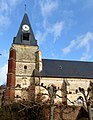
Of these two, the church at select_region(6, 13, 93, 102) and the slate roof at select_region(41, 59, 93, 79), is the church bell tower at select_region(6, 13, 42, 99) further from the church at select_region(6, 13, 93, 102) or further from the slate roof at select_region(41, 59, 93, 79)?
the slate roof at select_region(41, 59, 93, 79)

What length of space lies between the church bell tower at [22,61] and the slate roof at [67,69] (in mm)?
2030

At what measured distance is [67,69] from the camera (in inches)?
1718

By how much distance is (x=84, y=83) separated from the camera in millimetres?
41281

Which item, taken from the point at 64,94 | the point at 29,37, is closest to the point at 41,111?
the point at 64,94

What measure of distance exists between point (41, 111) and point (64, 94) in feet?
44.7

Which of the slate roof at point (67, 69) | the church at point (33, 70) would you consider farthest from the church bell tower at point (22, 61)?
the slate roof at point (67, 69)

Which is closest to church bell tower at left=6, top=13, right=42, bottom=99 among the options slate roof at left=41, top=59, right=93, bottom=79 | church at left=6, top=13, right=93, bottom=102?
church at left=6, top=13, right=93, bottom=102

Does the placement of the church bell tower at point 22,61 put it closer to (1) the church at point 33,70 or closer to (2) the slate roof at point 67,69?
(1) the church at point 33,70

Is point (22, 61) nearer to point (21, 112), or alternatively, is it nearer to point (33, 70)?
point (33, 70)

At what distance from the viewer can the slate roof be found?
41562 millimetres

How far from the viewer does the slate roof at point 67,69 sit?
1636 inches

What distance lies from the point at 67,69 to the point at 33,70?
644 cm

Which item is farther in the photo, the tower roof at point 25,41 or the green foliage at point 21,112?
the tower roof at point 25,41

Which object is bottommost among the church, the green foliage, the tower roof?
the green foliage
